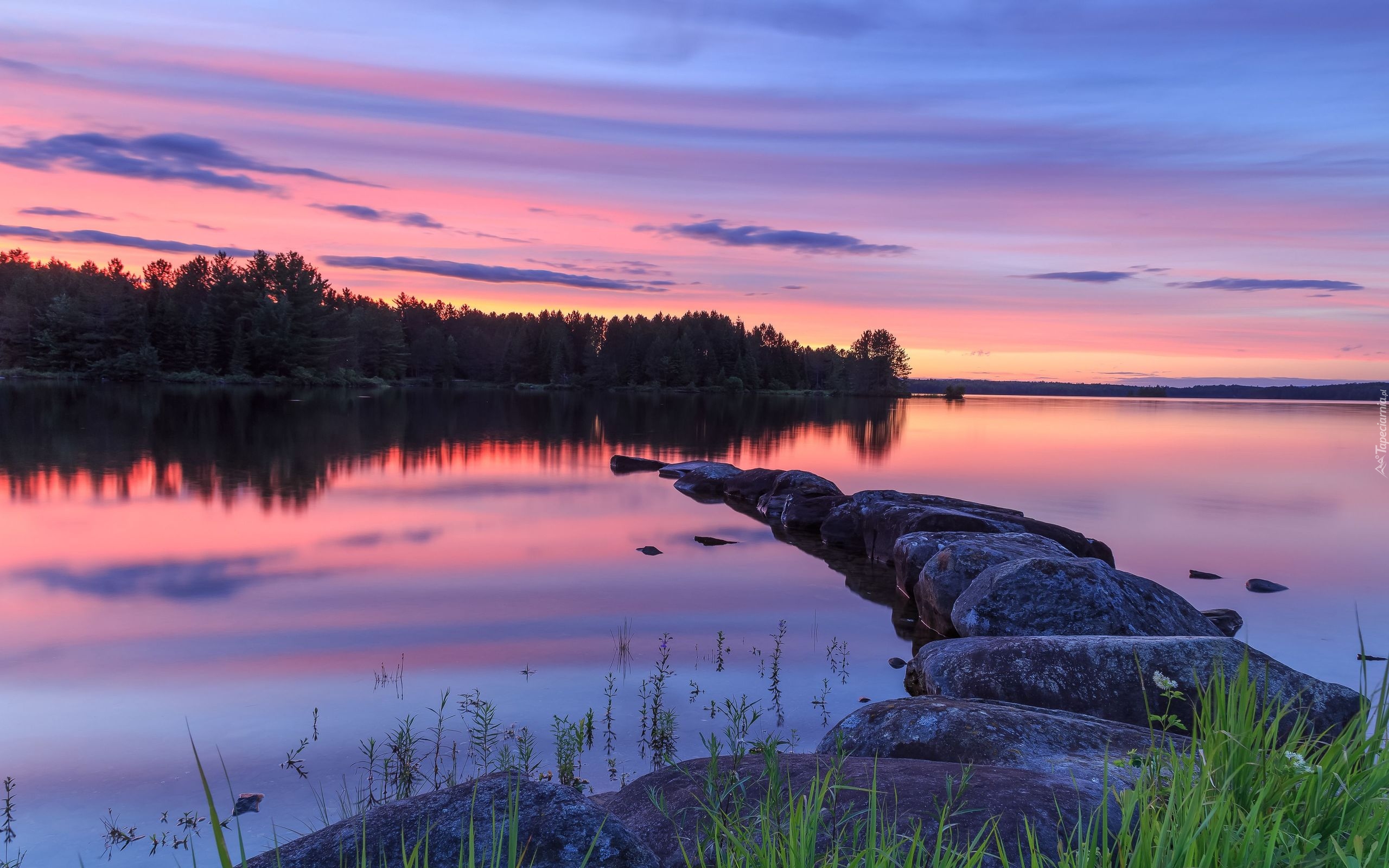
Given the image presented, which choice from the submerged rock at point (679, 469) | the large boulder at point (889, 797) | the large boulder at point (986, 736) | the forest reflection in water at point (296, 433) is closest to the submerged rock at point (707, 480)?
the submerged rock at point (679, 469)

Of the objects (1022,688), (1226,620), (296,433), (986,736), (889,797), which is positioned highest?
(889,797)

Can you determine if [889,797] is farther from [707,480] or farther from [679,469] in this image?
[679,469]

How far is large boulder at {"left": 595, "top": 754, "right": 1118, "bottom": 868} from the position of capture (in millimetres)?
3674

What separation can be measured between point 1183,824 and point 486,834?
2.71 m

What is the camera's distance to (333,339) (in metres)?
98.9

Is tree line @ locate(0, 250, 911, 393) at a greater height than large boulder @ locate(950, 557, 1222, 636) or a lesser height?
greater

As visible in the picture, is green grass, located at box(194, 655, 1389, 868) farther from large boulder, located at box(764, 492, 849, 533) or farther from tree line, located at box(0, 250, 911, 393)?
tree line, located at box(0, 250, 911, 393)

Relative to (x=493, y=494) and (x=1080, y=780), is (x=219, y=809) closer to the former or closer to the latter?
(x=1080, y=780)

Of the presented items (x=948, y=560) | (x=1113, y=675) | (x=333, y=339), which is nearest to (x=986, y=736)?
(x=1113, y=675)

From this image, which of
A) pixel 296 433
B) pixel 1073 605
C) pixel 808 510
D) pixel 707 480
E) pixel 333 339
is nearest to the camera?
pixel 1073 605

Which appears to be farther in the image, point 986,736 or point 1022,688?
point 1022,688

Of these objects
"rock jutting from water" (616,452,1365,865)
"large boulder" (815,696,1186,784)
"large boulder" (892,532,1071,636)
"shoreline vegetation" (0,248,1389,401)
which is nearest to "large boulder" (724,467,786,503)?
"rock jutting from water" (616,452,1365,865)

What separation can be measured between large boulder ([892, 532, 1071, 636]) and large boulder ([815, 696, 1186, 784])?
505cm

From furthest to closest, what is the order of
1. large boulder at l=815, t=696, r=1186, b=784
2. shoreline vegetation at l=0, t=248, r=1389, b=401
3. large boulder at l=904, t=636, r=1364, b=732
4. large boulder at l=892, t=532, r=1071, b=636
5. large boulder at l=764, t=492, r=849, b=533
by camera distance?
shoreline vegetation at l=0, t=248, r=1389, b=401
large boulder at l=764, t=492, r=849, b=533
large boulder at l=892, t=532, r=1071, b=636
large boulder at l=904, t=636, r=1364, b=732
large boulder at l=815, t=696, r=1186, b=784
